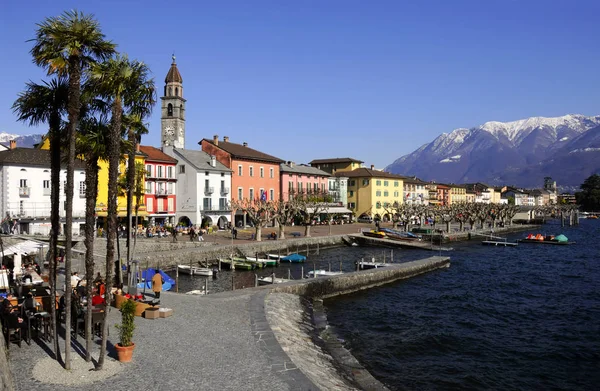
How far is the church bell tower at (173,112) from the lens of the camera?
268 feet

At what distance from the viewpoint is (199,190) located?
70000mm

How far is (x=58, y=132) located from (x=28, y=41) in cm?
302

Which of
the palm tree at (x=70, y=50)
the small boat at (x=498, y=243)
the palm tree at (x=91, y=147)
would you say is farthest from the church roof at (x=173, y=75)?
the palm tree at (x=70, y=50)

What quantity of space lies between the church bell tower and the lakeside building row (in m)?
0.16

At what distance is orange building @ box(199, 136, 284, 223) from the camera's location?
3066 inches

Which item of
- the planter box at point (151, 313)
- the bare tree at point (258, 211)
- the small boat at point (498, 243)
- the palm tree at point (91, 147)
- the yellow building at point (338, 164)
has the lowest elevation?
the small boat at point (498, 243)

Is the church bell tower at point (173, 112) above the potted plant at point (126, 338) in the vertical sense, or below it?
above

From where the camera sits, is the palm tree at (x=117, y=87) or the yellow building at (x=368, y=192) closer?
the palm tree at (x=117, y=87)

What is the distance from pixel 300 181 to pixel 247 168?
643 inches

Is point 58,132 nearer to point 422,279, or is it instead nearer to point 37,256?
point 37,256

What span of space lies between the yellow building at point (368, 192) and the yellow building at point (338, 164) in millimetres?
4516

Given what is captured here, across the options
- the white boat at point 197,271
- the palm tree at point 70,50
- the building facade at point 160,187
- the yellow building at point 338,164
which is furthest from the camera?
the yellow building at point 338,164

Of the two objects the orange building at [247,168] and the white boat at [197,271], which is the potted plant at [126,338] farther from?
the orange building at [247,168]

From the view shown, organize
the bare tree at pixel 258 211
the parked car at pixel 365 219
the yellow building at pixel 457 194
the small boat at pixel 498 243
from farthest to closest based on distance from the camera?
the yellow building at pixel 457 194 → the parked car at pixel 365 219 → the small boat at pixel 498 243 → the bare tree at pixel 258 211
